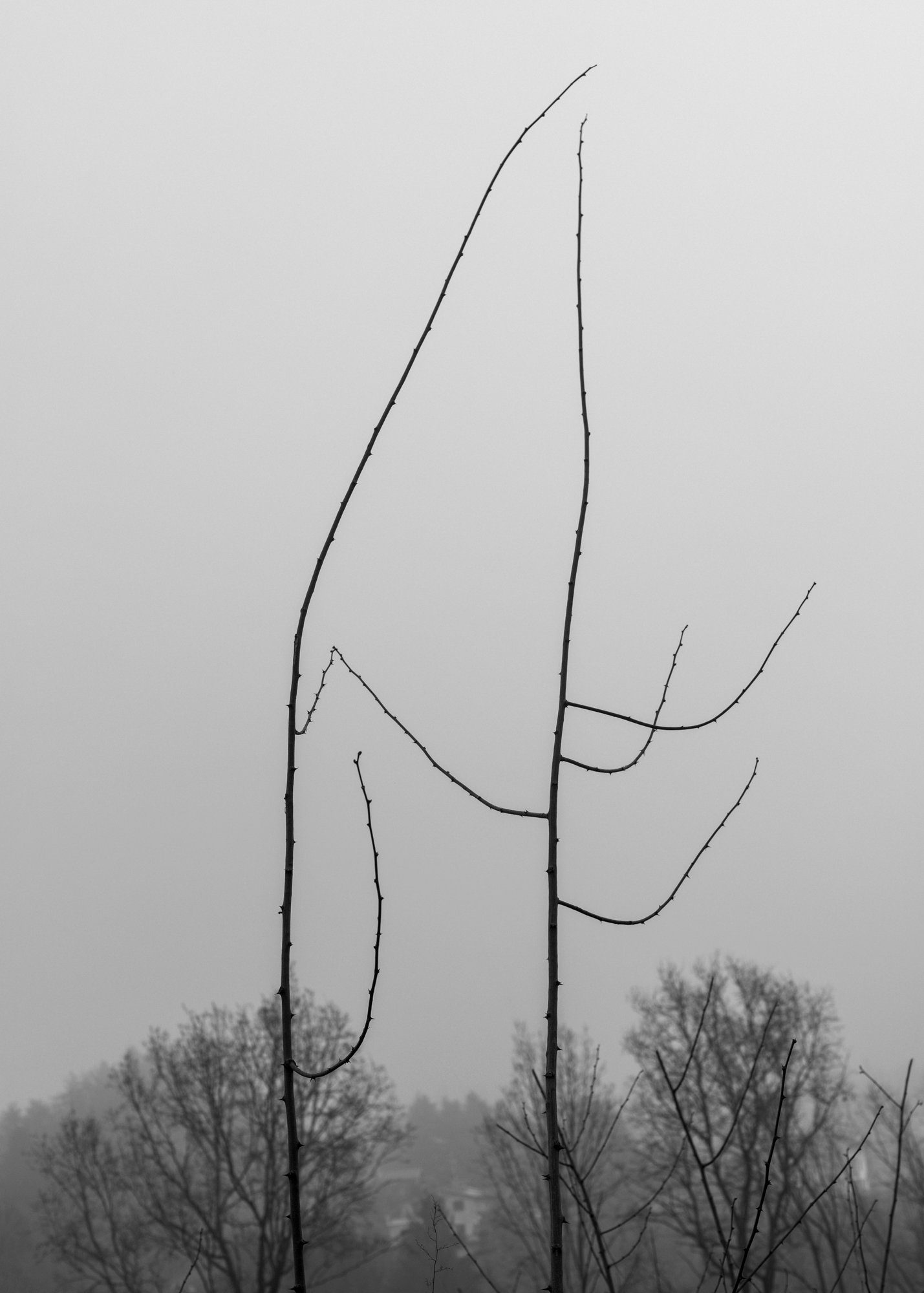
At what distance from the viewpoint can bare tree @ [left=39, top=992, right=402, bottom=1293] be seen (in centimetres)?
1394

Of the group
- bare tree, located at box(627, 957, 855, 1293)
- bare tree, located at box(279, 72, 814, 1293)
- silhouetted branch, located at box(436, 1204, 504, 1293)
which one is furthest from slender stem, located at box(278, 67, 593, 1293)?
bare tree, located at box(627, 957, 855, 1293)

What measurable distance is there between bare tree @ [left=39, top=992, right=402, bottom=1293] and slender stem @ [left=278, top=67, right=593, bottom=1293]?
13.4 metres

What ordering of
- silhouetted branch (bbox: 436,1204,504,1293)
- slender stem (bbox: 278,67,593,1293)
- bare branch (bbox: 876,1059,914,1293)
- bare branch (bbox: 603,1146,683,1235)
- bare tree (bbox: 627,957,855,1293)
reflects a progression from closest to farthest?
slender stem (bbox: 278,67,593,1293), bare branch (bbox: 603,1146,683,1235), bare branch (bbox: 876,1059,914,1293), silhouetted branch (bbox: 436,1204,504,1293), bare tree (bbox: 627,957,855,1293)

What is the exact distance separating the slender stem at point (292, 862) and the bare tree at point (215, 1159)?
43.9ft

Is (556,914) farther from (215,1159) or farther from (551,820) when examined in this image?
(215,1159)

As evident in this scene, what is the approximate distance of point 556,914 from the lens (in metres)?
0.86

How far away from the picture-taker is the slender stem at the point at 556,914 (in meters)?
0.77

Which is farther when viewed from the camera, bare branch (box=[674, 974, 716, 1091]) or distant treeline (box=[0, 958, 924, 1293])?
distant treeline (box=[0, 958, 924, 1293])

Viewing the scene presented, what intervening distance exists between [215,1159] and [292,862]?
612 inches

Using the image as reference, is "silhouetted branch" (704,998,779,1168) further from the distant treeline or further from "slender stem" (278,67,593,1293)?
the distant treeline

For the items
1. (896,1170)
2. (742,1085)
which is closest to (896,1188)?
(896,1170)

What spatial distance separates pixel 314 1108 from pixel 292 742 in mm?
14608

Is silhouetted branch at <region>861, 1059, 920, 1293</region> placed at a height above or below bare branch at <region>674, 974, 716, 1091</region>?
below

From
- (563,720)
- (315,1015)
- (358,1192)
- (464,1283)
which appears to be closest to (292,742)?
(563,720)
